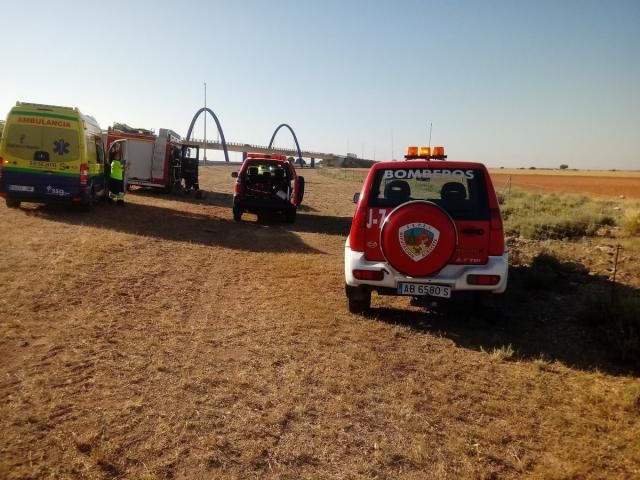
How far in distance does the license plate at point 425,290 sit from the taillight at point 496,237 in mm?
644

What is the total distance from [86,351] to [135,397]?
3.38 feet

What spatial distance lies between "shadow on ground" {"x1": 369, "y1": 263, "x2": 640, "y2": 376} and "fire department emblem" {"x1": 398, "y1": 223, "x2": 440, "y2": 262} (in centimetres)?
96

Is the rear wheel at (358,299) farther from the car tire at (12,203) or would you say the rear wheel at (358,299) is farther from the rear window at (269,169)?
the car tire at (12,203)

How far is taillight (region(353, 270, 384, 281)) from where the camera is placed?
207 inches

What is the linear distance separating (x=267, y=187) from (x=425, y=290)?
10.0 meters

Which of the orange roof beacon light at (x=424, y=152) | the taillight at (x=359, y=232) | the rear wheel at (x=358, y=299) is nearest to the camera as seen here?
the taillight at (x=359, y=232)

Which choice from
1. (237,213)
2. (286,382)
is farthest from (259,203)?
(286,382)

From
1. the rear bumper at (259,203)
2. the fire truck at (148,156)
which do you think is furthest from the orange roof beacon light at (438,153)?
the fire truck at (148,156)

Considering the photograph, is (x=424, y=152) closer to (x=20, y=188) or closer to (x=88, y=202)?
(x=88, y=202)

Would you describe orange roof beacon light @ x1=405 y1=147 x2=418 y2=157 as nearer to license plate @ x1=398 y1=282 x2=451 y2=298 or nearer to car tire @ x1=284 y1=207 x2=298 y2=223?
license plate @ x1=398 y1=282 x2=451 y2=298

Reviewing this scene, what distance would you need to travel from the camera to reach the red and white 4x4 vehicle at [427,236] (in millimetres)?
4969

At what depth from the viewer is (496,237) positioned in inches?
202

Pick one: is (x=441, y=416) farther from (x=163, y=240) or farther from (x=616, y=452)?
(x=163, y=240)

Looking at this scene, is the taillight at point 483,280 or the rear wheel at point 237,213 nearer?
the taillight at point 483,280
